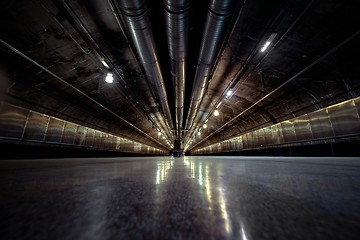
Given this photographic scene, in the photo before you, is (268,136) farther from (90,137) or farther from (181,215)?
(90,137)

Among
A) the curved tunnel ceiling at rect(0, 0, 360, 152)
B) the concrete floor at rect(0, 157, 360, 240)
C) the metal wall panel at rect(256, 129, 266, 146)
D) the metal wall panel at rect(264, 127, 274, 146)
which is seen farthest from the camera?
the metal wall panel at rect(256, 129, 266, 146)

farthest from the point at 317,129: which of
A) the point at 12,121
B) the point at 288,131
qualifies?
the point at 12,121

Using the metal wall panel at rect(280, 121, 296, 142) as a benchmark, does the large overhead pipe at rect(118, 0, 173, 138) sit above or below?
above

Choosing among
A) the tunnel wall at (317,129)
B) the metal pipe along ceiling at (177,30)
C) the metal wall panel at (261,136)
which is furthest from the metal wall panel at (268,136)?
the metal pipe along ceiling at (177,30)

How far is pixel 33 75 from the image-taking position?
18.9 ft

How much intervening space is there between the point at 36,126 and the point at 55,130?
1061 millimetres

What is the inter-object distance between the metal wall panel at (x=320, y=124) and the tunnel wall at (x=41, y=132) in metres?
13.3

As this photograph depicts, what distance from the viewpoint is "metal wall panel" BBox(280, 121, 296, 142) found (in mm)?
9297

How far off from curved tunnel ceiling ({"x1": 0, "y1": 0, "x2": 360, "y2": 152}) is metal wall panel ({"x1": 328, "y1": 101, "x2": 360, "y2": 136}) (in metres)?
0.40

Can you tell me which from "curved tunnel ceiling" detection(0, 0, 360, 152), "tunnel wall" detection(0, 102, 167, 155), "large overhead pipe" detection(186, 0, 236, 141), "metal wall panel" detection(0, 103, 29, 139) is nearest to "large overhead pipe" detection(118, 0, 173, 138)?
"curved tunnel ceiling" detection(0, 0, 360, 152)

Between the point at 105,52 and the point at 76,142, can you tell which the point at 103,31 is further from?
the point at 76,142

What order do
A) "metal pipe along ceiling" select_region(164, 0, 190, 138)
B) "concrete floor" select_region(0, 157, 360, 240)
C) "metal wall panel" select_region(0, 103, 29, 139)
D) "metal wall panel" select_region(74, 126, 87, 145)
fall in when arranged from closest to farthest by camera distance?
"concrete floor" select_region(0, 157, 360, 240), "metal pipe along ceiling" select_region(164, 0, 190, 138), "metal wall panel" select_region(0, 103, 29, 139), "metal wall panel" select_region(74, 126, 87, 145)

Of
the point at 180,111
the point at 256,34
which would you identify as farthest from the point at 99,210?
the point at 180,111

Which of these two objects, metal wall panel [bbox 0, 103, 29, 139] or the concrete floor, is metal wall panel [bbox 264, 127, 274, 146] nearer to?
the concrete floor
